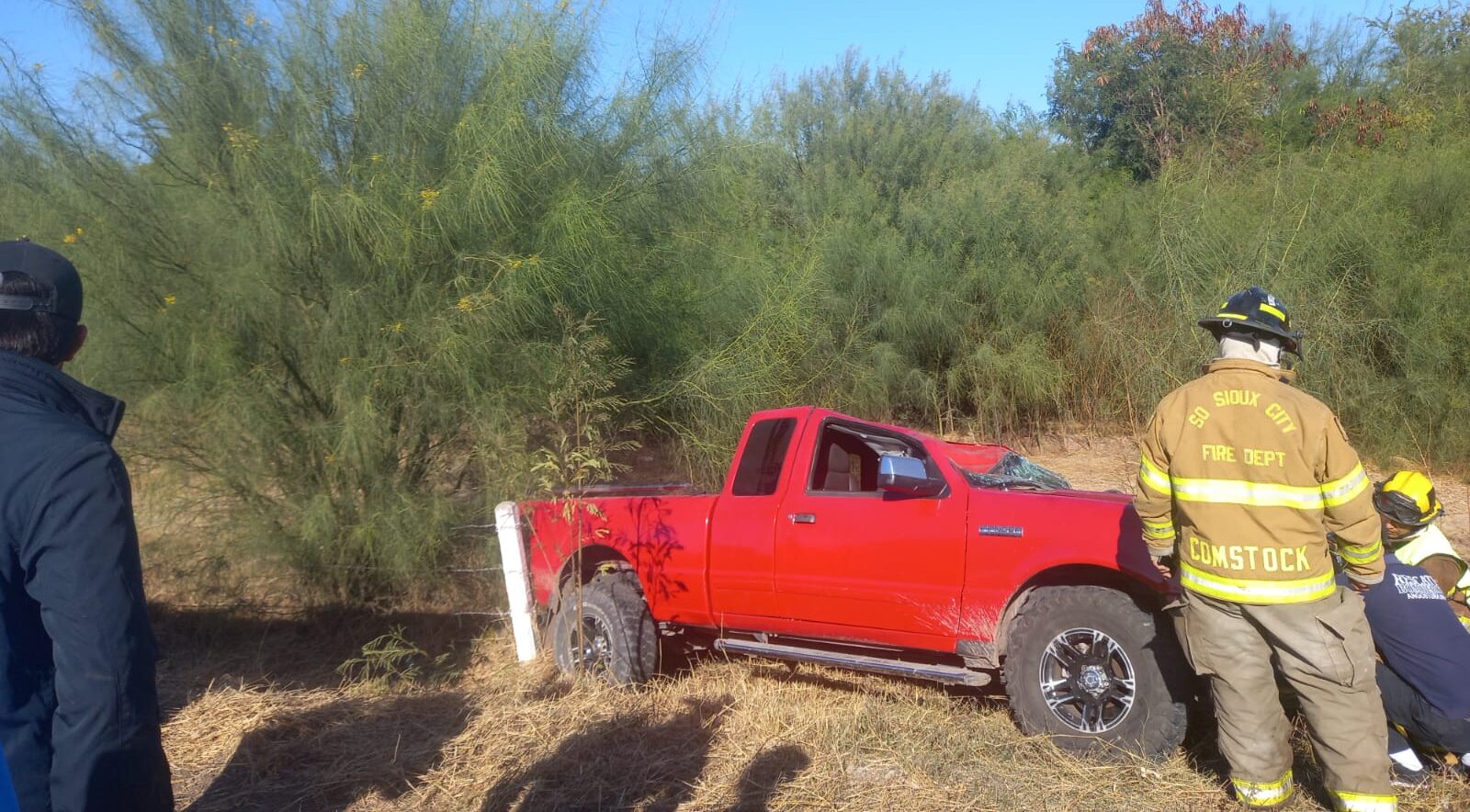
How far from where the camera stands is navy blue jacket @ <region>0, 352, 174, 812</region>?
206 cm

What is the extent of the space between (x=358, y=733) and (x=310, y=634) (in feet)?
11.5

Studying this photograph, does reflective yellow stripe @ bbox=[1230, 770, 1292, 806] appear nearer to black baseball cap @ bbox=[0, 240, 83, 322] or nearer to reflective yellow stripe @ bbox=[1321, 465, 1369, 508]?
reflective yellow stripe @ bbox=[1321, 465, 1369, 508]

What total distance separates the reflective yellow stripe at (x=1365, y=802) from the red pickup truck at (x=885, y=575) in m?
0.72

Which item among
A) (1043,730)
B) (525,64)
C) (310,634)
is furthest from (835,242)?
(1043,730)

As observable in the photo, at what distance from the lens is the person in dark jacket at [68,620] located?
2.06 metres

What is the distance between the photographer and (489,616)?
8.32m

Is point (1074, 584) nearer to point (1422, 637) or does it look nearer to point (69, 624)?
point (1422, 637)

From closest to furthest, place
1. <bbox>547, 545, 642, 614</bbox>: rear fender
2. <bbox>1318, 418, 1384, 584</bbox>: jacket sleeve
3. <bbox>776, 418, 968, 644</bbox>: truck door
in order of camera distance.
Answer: <bbox>1318, 418, 1384, 584</bbox>: jacket sleeve → <bbox>776, 418, 968, 644</bbox>: truck door → <bbox>547, 545, 642, 614</bbox>: rear fender

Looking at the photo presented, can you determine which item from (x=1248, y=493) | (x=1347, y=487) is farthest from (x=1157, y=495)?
(x=1347, y=487)

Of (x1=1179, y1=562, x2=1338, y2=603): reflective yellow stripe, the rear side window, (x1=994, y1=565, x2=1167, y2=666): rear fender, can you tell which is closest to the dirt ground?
(x1=994, y1=565, x2=1167, y2=666): rear fender

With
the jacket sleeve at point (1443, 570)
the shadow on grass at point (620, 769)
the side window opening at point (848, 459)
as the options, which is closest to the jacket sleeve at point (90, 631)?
the shadow on grass at point (620, 769)

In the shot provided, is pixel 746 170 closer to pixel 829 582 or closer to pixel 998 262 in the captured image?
pixel 998 262

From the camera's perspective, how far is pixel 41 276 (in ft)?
7.58

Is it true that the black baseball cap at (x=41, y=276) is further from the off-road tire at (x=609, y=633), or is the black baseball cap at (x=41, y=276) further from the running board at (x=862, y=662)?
the running board at (x=862, y=662)
